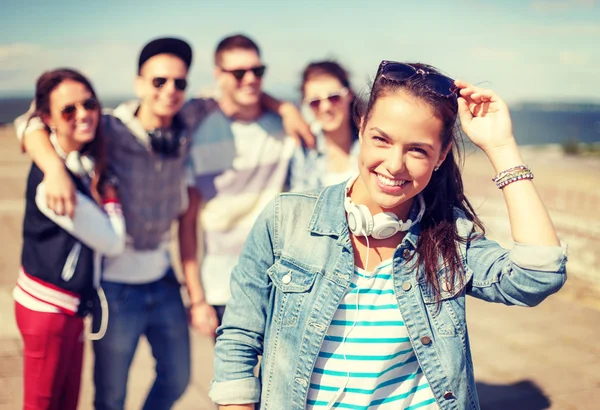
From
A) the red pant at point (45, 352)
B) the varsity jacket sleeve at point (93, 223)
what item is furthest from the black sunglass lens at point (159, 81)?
the red pant at point (45, 352)

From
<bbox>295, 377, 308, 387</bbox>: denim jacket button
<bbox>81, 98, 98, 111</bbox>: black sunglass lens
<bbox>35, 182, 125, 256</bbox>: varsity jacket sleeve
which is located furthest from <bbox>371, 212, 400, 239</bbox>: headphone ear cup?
<bbox>81, 98, 98, 111</bbox>: black sunglass lens

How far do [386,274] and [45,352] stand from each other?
168 centimetres

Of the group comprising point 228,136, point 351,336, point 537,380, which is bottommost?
point 537,380

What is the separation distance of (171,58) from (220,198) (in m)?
0.80

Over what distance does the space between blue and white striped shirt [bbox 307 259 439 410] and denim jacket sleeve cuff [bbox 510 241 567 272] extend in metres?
0.40

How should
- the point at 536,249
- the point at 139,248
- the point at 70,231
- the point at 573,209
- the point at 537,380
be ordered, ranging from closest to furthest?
the point at 536,249 < the point at 70,231 < the point at 139,248 < the point at 537,380 < the point at 573,209

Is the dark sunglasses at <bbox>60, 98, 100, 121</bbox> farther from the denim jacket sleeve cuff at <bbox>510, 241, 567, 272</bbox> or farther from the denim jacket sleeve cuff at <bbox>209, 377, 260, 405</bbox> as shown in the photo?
the denim jacket sleeve cuff at <bbox>510, 241, 567, 272</bbox>

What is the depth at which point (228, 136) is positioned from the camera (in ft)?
12.0

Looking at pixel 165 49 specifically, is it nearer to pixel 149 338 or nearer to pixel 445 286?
pixel 149 338

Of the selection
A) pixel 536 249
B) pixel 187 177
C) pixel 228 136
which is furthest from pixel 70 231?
pixel 536 249

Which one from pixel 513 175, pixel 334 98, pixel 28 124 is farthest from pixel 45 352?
pixel 513 175

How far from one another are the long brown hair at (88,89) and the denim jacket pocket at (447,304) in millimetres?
1765

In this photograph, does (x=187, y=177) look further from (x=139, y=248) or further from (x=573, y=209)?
(x=573, y=209)

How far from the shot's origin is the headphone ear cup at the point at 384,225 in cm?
204
